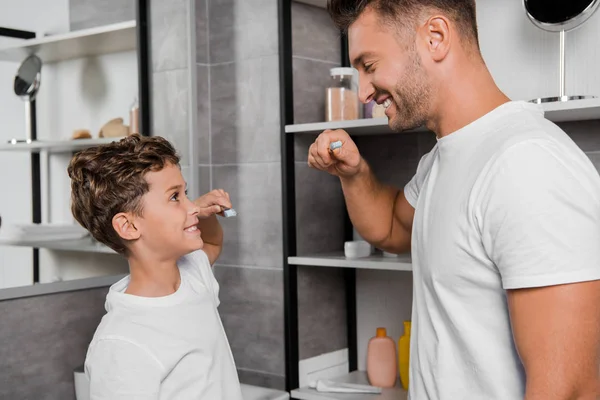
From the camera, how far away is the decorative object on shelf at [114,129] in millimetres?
2078

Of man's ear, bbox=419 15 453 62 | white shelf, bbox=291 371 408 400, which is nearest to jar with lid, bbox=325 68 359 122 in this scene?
white shelf, bbox=291 371 408 400

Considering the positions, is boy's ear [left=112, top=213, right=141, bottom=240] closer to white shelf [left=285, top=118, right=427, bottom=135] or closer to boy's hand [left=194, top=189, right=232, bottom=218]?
boy's hand [left=194, top=189, right=232, bottom=218]

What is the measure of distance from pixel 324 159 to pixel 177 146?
0.87 meters

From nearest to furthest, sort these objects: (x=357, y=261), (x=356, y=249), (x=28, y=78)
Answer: (x=28, y=78) < (x=357, y=261) < (x=356, y=249)

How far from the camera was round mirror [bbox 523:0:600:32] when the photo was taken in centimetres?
167

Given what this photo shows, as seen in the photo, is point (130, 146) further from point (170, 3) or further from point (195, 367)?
point (170, 3)

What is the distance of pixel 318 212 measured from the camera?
7.44 feet

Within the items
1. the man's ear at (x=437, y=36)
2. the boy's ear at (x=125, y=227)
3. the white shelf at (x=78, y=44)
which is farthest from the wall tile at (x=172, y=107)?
the man's ear at (x=437, y=36)

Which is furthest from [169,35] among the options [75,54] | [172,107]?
[75,54]

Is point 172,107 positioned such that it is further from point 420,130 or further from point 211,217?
point 420,130

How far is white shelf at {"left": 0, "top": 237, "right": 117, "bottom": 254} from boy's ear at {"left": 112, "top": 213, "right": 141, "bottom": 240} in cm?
52

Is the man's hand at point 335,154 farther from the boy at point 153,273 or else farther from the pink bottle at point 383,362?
the pink bottle at point 383,362

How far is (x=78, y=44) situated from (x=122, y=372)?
1.05 m

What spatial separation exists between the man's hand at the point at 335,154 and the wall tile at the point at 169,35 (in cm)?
90
